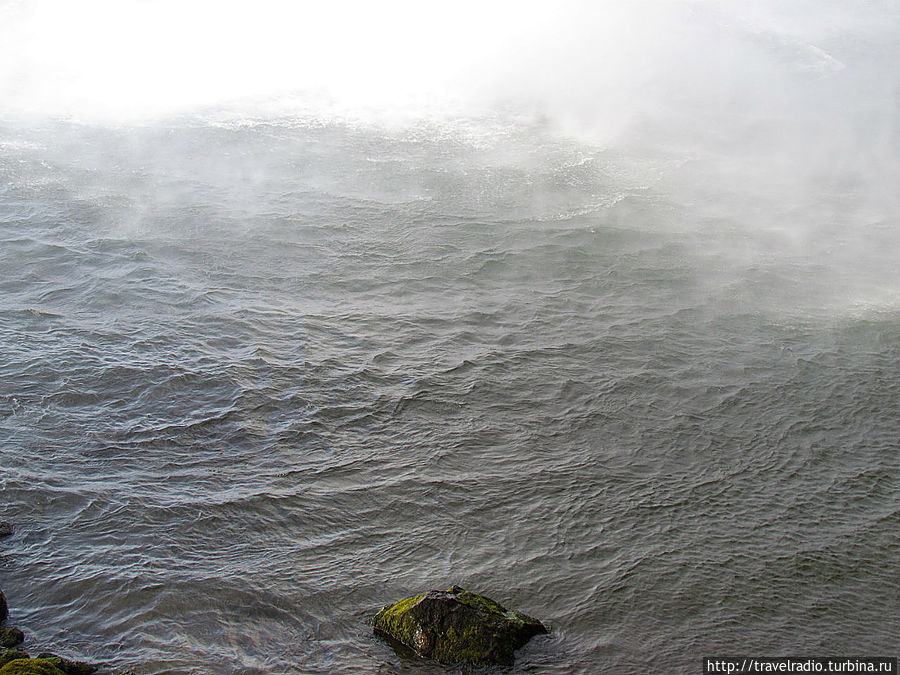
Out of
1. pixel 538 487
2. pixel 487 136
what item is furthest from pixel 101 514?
pixel 487 136

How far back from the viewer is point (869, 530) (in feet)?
27.0

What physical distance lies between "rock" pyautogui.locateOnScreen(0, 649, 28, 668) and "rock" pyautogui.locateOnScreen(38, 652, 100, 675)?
0.13 meters

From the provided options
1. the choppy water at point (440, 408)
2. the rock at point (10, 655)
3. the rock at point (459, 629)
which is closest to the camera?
the rock at point (10, 655)

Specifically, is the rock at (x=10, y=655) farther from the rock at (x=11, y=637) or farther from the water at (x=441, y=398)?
the water at (x=441, y=398)

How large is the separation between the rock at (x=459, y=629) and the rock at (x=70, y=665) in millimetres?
2240

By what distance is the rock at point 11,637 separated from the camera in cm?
656

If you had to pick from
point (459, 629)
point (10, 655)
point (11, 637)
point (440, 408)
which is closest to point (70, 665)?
point (10, 655)

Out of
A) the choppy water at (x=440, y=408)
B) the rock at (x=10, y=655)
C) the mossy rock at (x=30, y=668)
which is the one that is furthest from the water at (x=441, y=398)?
the mossy rock at (x=30, y=668)

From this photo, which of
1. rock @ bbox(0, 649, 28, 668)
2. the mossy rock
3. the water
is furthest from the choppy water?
the mossy rock

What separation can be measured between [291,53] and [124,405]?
17044mm

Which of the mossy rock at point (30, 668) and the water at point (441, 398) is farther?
the water at point (441, 398)

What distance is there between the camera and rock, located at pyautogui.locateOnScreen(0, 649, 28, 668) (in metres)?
6.16

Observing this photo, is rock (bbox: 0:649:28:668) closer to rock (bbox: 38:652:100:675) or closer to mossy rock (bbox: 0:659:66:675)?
rock (bbox: 38:652:100:675)

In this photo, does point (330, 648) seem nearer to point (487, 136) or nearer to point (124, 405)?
point (124, 405)
